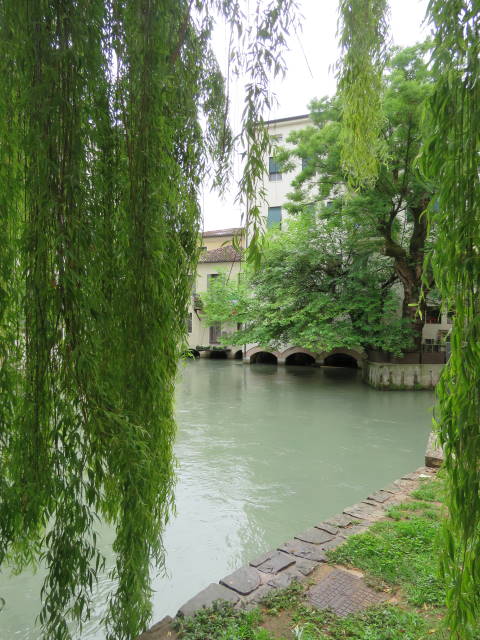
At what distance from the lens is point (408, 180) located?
13.0 m

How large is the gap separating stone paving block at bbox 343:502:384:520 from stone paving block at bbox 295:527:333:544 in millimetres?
516

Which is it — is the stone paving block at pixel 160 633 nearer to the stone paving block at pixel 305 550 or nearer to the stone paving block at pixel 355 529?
the stone paving block at pixel 305 550

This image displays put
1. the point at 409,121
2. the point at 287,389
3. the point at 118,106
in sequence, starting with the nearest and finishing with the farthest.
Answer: the point at 118,106, the point at 409,121, the point at 287,389

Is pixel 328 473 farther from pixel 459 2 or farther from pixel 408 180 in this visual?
pixel 408 180

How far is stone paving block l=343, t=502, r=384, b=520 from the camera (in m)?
4.21

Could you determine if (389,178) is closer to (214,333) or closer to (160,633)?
(160,633)

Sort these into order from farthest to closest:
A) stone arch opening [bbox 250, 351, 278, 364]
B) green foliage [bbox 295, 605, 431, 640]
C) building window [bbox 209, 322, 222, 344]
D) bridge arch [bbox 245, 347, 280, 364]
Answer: building window [bbox 209, 322, 222, 344]
stone arch opening [bbox 250, 351, 278, 364]
bridge arch [bbox 245, 347, 280, 364]
green foliage [bbox 295, 605, 431, 640]

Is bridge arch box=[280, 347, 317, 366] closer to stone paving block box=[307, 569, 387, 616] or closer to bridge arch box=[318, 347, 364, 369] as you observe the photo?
bridge arch box=[318, 347, 364, 369]

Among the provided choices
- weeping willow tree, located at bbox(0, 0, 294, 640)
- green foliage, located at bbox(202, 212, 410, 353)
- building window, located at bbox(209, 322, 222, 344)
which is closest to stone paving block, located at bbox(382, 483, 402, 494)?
weeping willow tree, located at bbox(0, 0, 294, 640)

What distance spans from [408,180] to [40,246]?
13.2 m

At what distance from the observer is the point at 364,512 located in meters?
4.33

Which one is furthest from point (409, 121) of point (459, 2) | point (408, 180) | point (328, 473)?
point (459, 2)

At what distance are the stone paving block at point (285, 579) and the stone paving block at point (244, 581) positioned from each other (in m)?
0.11

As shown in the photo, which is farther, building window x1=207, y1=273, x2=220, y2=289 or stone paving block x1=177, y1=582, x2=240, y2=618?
building window x1=207, y1=273, x2=220, y2=289
